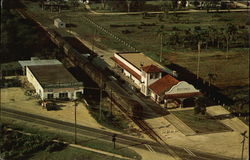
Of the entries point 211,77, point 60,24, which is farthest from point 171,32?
point 211,77

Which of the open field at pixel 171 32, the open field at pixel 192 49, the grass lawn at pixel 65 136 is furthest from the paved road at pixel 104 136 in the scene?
the open field at pixel 192 49

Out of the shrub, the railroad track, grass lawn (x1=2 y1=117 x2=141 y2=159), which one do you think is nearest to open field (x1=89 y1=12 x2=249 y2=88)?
the railroad track

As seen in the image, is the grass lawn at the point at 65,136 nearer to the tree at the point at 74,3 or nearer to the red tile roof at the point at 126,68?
the red tile roof at the point at 126,68

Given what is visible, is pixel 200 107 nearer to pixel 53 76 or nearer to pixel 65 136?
pixel 65 136

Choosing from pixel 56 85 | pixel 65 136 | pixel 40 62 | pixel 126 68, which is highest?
pixel 40 62

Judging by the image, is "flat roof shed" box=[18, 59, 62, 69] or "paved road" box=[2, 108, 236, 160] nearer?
"paved road" box=[2, 108, 236, 160]

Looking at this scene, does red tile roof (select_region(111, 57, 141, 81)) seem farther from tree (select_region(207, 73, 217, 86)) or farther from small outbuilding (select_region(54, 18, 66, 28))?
small outbuilding (select_region(54, 18, 66, 28))

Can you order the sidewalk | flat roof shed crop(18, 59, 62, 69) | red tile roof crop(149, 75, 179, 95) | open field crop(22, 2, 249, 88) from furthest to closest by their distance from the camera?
open field crop(22, 2, 249, 88), flat roof shed crop(18, 59, 62, 69), red tile roof crop(149, 75, 179, 95), the sidewalk
